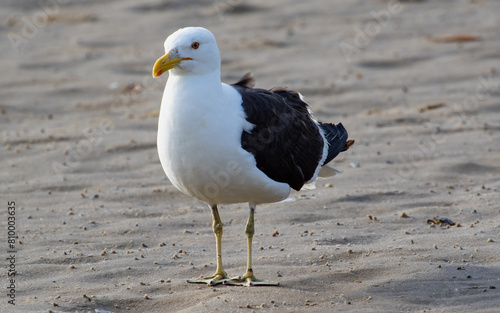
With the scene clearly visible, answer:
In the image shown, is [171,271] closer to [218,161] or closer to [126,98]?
[218,161]

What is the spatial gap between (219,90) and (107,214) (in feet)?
8.02

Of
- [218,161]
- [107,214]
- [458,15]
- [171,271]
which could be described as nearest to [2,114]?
[107,214]

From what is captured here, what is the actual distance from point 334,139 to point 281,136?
95 centimetres

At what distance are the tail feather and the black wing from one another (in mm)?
154

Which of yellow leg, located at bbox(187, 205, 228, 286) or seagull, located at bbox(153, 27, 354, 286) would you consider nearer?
seagull, located at bbox(153, 27, 354, 286)

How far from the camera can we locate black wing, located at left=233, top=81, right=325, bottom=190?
16.5ft

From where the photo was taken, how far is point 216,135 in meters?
4.75

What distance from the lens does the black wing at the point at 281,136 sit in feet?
16.5

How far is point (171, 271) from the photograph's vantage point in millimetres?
5500

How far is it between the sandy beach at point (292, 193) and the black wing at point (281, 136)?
70cm

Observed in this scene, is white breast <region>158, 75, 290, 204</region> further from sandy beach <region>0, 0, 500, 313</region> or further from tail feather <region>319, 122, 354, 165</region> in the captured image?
tail feather <region>319, 122, 354, 165</region>

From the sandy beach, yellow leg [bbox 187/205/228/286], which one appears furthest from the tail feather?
yellow leg [bbox 187/205/228/286]

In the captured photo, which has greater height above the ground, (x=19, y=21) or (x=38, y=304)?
(x=19, y=21)

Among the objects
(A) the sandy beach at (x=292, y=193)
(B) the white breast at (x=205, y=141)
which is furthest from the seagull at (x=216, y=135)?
(A) the sandy beach at (x=292, y=193)
